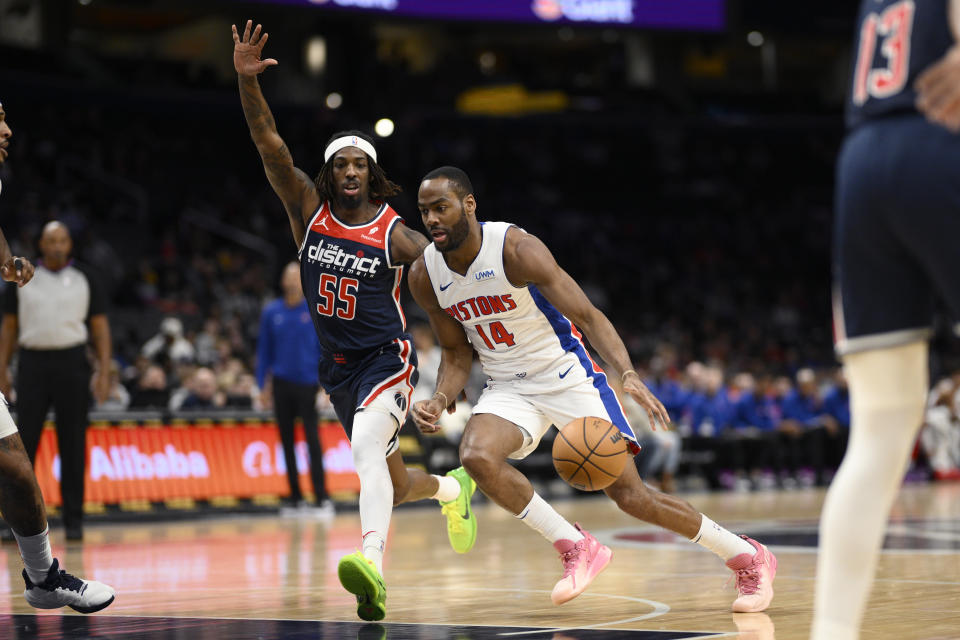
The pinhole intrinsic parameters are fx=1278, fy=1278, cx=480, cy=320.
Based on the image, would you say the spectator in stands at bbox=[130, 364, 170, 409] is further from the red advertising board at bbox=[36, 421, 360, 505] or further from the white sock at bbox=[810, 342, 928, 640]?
the white sock at bbox=[810, 342, 928, 640]

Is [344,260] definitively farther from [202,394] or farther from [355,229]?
[202,394]

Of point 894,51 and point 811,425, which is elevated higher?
point 894,51

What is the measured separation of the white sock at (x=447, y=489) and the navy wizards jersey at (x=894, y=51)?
408 centimetres

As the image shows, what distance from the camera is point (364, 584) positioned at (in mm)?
5188

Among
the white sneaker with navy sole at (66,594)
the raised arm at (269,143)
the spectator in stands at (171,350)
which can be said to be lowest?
the white sneaker with navy sole at (66,594)

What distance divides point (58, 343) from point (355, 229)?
4688 millimetres

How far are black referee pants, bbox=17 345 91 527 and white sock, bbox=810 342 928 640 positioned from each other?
7.90m

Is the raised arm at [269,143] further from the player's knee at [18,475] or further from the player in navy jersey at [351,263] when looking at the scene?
the player's knee at [18,475]

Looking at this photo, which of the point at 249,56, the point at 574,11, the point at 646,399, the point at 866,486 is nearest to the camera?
the point at 866,486

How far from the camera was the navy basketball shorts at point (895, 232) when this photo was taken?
2930 millimetres

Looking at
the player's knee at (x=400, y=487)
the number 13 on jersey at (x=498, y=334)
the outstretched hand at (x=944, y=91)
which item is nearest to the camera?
the outstretched hand at (x=944, y=91)

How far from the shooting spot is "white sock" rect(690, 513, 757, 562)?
18.7 feet

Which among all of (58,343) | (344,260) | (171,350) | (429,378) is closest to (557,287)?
(344,260)

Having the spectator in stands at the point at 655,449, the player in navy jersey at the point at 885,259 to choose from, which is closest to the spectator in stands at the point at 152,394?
the spectator in stands at the point at 655,449
